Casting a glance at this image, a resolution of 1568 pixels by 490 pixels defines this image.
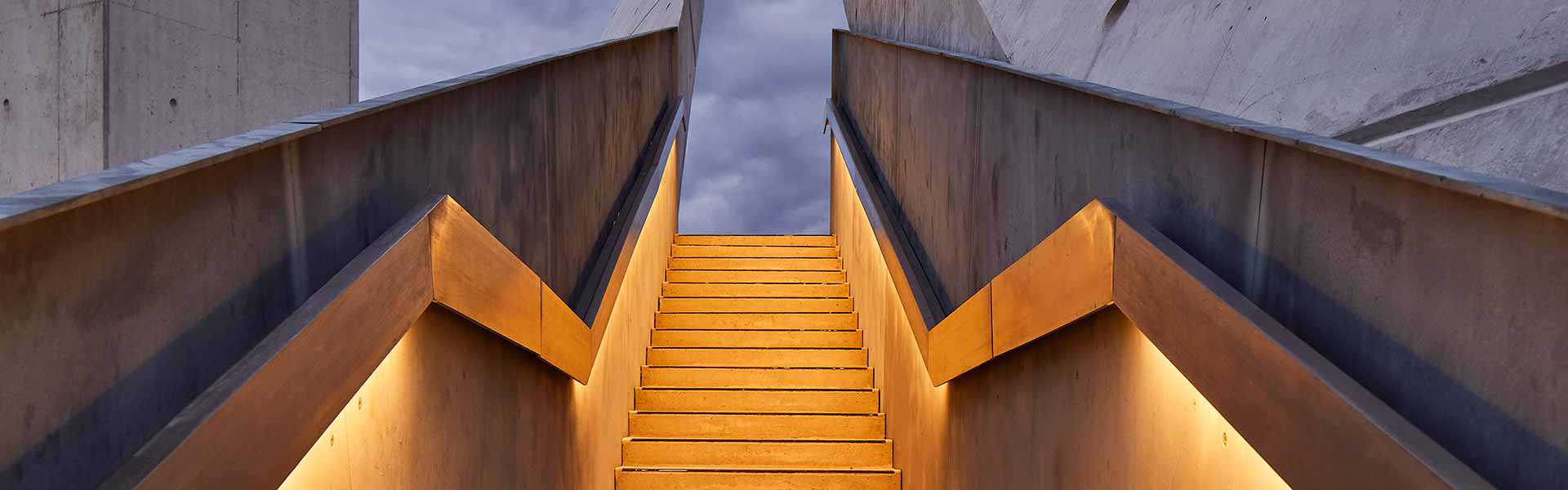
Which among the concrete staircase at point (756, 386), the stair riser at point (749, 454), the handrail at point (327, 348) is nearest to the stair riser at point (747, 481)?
the concrete staircase at point (756, 386)

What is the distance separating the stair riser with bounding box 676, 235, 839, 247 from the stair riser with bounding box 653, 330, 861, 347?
1.80 m

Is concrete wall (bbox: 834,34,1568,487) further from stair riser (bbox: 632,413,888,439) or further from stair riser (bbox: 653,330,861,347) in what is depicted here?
stair riser (bbox: 653,330,861,347)

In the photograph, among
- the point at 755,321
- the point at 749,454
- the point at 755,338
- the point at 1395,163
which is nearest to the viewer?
the point at 1395,163

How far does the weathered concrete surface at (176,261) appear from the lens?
0.97 m

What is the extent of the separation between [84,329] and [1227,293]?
1.37 m

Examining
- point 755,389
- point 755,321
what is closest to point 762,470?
point 755,389

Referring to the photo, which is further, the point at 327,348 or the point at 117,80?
the point at 117,80

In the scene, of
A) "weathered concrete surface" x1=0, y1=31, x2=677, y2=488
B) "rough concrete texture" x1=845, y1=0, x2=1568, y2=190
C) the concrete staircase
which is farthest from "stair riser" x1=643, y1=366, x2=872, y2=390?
"weathered concrete surface" x1=0, y1=31, x2=677, y2=488

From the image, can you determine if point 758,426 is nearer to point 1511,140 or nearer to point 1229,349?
point 1511,140

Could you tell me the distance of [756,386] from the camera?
575 cm

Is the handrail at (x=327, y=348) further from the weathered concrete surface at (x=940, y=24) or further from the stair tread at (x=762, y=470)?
the weathered concrete surface at (x=940, y=24)

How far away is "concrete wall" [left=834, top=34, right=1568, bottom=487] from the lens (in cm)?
98

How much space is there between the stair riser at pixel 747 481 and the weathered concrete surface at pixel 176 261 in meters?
2.75

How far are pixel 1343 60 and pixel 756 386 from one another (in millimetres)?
3881
